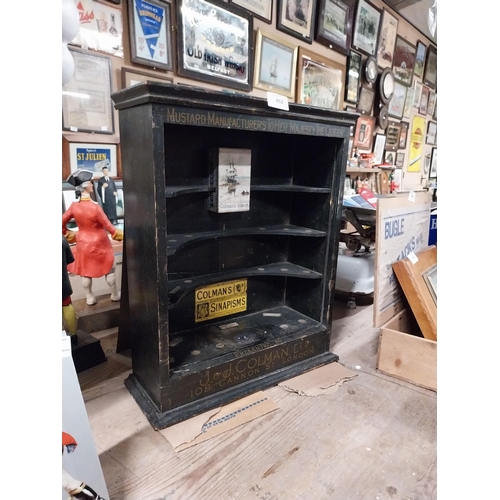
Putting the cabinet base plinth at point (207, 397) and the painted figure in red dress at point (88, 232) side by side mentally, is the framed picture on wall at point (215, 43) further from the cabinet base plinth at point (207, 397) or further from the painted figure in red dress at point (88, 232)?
the cabinet base plinth at point (207, 397)

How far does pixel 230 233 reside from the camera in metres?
1.51

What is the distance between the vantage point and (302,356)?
1.72 metres

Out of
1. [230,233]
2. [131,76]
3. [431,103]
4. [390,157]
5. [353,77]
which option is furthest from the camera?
[431,103]

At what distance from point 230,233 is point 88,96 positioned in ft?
3.62

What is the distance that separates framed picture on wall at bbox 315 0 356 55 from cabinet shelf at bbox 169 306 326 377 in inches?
94.2

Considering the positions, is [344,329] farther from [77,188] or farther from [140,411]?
[77,188]

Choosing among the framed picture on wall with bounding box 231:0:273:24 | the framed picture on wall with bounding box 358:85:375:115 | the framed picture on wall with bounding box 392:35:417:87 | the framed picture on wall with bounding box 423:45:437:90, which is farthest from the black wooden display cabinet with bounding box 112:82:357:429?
the framed picture on wall with bounding box 423:45:437:90

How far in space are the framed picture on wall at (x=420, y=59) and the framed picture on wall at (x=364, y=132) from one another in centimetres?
131

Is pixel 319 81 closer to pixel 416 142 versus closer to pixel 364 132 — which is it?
pixel 364 132

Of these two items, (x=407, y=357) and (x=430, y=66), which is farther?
(x=430, y=66)

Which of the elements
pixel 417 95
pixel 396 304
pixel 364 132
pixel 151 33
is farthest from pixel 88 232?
pixel 417 95

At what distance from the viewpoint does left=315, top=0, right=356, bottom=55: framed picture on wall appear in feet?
9.61

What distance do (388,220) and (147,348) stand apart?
121 cm
